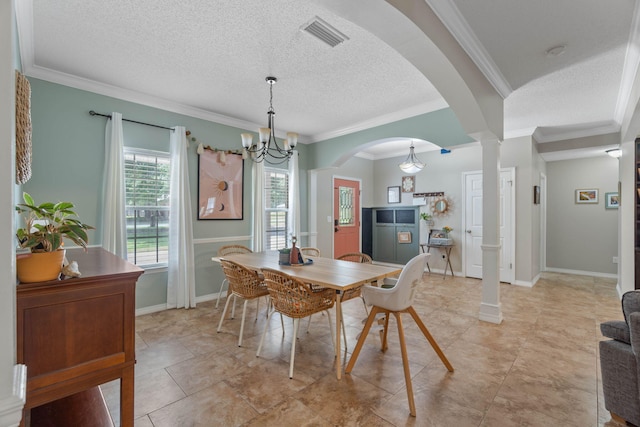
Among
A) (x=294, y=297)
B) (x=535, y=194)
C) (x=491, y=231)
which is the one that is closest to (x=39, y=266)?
(x=294, y=297)

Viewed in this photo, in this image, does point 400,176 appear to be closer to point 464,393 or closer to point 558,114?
point 558,114

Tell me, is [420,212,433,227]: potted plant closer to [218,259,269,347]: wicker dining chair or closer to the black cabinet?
the black cabinet

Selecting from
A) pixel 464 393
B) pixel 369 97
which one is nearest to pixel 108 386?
pixel 464 393

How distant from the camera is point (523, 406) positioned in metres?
1.93

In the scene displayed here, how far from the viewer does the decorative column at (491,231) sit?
3342 mm

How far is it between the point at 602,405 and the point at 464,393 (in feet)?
2.77

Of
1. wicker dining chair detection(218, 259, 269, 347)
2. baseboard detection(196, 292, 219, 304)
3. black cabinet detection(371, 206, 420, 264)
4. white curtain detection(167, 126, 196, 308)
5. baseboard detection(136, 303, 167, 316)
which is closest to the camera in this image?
wicker dining chair detection(218, 259, 269, 347)

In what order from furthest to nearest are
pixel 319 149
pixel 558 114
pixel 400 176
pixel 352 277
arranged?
pixel 400 176, pixel 319 149, pixel 558 114, pixel 352 277

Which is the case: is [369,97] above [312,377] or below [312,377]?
above

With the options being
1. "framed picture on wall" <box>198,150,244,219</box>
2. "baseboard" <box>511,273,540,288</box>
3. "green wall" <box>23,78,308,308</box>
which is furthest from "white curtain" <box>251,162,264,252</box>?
"baseboard" <box>511,273,540,288</box>

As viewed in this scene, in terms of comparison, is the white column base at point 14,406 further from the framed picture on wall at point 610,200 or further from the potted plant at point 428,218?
the framed picture on wall at point 610,200

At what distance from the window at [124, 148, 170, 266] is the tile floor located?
2.54 feet

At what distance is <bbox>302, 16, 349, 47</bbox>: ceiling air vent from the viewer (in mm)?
2198

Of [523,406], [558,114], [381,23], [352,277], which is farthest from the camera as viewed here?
[558,114]
